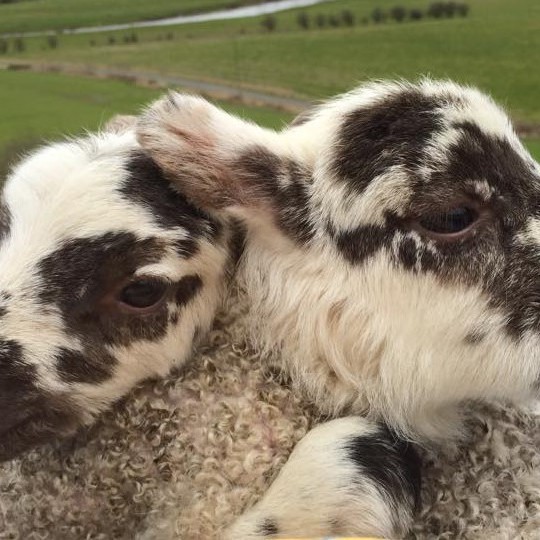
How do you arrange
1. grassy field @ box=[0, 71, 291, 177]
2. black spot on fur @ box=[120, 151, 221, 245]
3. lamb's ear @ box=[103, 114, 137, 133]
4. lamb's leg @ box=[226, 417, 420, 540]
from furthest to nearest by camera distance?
grassy field @ box=[0, 71, 291, 177], lamb's ear @ box=[103, 114, 137, 133], black spot on fur @ box=[120, 151, 221, 245], lamb's leg @ box=[226, 417, 420, 540]

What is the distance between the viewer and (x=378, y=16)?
340cm

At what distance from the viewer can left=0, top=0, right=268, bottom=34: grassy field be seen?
10.1 ft

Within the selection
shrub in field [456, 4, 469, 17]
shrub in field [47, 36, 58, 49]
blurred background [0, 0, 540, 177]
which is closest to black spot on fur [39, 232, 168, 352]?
blurred background [0, 0, 540, 177]

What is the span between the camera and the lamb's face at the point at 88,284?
112 centimetres

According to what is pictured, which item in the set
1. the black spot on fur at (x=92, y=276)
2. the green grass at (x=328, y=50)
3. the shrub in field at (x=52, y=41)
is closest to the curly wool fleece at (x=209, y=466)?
the black spot on fur at (x=92, y=276)

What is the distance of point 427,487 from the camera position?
1229 mm

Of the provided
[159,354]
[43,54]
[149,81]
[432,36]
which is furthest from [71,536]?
[432,36]

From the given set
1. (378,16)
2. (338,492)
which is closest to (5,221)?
(338,492)

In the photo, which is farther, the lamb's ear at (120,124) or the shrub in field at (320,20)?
the shrub in field at (320,20)

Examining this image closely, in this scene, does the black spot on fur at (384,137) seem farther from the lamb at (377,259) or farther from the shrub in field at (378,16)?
the shrub in field at (378,16)

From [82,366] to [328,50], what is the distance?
8.01 ft

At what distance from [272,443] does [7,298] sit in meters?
0.46

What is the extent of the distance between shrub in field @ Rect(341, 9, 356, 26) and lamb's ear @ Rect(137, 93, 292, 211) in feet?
7.97

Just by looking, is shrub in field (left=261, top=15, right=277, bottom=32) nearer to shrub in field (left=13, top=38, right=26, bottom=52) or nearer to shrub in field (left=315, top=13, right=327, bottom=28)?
shrub in field (left=315, top=13, right=327, bottom=28)
